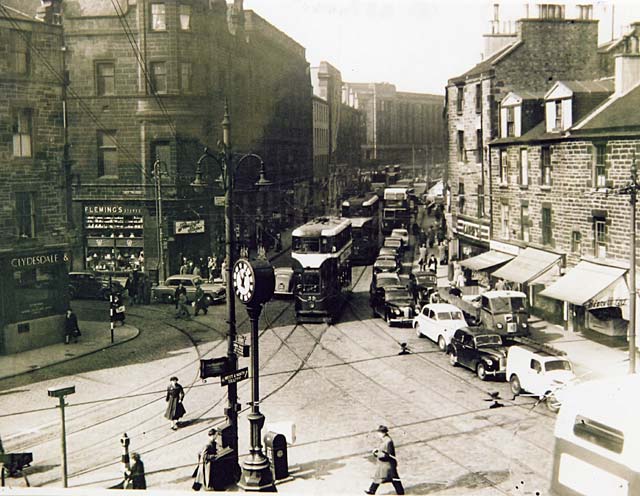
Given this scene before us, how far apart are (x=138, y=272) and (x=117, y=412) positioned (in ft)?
25.9

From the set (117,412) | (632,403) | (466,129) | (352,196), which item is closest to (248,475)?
(117,412)

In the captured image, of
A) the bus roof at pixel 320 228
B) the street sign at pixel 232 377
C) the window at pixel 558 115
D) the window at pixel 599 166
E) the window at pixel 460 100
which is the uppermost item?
the window at pixel 460 100

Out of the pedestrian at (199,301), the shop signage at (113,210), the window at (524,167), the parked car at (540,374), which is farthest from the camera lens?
the window at (524,167)

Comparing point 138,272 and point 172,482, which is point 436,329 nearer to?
point 138,272

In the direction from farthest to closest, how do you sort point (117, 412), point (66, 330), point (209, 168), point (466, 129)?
point (466, 129)
point (209, 168)
point (66, 330)
point (117, 412)

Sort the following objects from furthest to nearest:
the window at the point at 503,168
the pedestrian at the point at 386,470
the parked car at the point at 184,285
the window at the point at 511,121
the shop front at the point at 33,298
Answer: the window at the point at 503,168
the window at the point at 511,121
the parked car at the point at 184,285
the shop front at the point at 33,298
the pedestrian at the point at 386,470

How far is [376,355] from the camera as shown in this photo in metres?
19.6

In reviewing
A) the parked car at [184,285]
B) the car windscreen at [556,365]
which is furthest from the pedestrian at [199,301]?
the car windscreen at [556,365]

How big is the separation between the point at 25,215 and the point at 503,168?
1582cm

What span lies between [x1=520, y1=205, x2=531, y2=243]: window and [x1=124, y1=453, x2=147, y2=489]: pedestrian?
15656 mm

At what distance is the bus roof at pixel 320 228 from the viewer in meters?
24.4

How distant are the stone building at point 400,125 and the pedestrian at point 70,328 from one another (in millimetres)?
9470

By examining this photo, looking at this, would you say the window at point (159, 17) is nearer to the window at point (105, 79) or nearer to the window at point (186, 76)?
the window at point (186, 76)

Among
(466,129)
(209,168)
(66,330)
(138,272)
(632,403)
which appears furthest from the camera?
(466,129)
